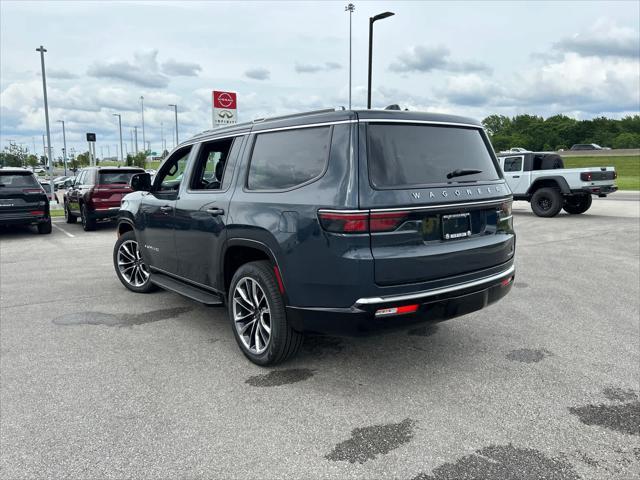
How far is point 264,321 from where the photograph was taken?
12.6 feet

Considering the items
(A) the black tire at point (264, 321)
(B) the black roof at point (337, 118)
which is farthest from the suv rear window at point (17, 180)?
(A) the black tire at point (264, 321)

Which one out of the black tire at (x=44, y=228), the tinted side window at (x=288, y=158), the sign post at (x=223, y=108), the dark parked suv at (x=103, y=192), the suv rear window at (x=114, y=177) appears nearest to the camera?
the tinted side window at (x=288, y=158)

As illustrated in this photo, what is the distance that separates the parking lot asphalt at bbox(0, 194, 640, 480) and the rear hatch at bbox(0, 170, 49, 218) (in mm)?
6202

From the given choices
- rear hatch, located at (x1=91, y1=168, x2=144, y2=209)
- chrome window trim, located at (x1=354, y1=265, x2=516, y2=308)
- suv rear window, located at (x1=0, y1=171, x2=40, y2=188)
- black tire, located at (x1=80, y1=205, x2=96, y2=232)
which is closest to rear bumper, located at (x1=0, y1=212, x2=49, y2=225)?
suv rear window, located at (x1=0, y1=171, x2=40, y2=188)

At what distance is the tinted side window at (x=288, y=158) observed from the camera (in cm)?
338

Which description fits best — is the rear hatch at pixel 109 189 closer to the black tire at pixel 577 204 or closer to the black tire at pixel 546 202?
the black tire at pixel 546 202

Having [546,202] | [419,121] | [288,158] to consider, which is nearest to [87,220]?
[288,158]

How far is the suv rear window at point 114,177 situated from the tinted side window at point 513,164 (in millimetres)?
10836

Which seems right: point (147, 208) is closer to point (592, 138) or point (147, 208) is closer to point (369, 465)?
point (369, 465)

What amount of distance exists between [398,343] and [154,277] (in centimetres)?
267

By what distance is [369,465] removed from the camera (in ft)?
8.59

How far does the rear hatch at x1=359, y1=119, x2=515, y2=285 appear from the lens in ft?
10.2

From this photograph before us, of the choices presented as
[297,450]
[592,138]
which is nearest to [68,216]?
[297,450]

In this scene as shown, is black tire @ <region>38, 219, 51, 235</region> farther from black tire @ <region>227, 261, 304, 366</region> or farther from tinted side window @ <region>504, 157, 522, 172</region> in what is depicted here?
tinted side window @ <region>504, 157, 522, 172</region>
